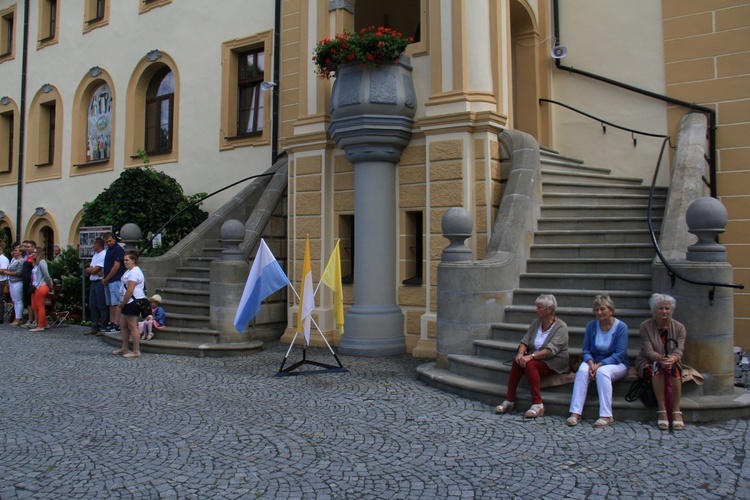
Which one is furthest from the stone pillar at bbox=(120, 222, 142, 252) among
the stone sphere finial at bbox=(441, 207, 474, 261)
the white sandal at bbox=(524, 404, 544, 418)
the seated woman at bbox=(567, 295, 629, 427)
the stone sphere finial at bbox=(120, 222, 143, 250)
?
the seated woman at bbox=(567, 295, 629, 427)

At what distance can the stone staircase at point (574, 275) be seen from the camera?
249 inches

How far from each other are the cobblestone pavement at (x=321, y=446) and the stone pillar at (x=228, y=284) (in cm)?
209

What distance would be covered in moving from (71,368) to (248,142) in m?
6.82

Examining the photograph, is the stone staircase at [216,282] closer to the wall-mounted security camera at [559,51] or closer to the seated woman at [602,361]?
the seated woman at [602,361]

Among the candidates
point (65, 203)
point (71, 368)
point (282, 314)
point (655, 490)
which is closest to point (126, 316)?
point (71, 368)

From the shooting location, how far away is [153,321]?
9977 millimetres

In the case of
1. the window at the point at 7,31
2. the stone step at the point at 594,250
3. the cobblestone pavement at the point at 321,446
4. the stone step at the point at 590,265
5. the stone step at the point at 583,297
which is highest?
the window at the point at 7,31

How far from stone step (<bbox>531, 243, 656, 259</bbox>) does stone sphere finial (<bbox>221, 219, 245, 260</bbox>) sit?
435cm

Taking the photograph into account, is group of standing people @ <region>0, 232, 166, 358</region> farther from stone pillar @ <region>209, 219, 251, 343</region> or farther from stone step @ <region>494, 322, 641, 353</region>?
stone step @ <region>494, 322, 641, 353</region>

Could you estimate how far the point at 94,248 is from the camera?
11.6 m

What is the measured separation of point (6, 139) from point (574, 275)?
2092cm

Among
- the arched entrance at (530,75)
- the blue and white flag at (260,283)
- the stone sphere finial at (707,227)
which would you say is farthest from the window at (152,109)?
the stone sphere finial at (707,227)

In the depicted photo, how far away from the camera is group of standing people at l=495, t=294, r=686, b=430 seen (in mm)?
5438

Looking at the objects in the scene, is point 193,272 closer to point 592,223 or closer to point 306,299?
point 306,299
